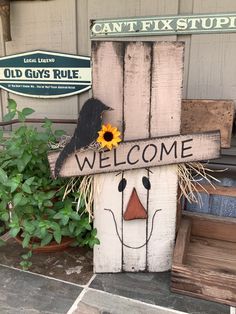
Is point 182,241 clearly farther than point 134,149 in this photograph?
Yes

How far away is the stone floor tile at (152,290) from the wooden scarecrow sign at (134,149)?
0.17 feet

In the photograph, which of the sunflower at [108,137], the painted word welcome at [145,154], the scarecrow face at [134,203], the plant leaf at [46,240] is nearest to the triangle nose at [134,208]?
the scarecrow face at [134,203]

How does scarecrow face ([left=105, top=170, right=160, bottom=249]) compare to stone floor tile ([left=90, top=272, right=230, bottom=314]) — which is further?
scarecrow face ([left=105, top=170, right=160, bottom=249])

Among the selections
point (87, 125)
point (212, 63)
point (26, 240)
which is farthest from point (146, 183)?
point (212, 63)

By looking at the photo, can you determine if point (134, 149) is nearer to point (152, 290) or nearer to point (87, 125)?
point (87, 125)

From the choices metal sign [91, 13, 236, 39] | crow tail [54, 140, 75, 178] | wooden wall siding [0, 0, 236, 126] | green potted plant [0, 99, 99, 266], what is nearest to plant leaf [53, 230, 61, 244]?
green potted plant [0, 99, 99, 266]

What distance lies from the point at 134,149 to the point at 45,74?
34.7 inches

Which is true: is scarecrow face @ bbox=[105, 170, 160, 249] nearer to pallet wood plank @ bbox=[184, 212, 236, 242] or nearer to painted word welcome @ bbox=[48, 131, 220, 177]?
painted word welcome @ bbox=[48, 131, 220, 177]

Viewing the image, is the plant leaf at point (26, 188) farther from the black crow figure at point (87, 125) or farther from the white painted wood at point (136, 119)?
the white painted wood at point (136, 119)

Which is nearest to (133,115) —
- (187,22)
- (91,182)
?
(91,182)

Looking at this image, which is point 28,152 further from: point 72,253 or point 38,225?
point 72,253

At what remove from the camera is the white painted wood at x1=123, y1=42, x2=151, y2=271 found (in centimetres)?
127

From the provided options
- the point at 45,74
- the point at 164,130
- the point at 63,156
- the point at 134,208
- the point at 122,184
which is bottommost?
the point at 134,208

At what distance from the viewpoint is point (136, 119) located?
1.33 metres
